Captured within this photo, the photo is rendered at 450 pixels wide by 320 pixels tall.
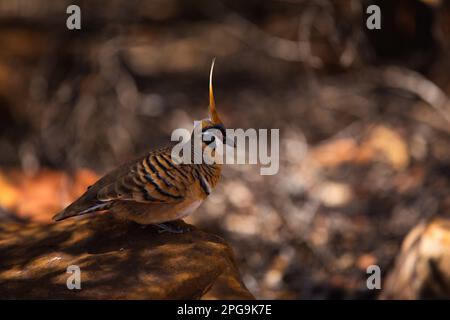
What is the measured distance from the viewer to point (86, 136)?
7.56 m

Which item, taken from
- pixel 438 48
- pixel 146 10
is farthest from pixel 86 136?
pixel 438 48

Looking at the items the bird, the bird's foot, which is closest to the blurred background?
the bird's foot

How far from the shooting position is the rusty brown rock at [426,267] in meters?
4.32

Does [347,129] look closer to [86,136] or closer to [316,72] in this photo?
[316,72]

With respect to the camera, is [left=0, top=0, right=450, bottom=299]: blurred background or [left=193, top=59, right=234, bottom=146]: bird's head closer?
[left=193, top=59, right=234, bottom=146]: bird's head

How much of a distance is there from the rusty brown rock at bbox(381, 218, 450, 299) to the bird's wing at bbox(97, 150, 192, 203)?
1.92 m

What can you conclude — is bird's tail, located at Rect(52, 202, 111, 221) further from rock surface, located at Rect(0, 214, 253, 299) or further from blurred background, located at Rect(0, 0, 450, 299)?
blurred background, located at Rect(0, 0, 450, 299)

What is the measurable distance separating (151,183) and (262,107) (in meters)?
4.76

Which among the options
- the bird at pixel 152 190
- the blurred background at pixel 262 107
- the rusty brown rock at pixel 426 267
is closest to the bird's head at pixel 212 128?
the bird at pixel 152 190

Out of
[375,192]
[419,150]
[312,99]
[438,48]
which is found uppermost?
[438,48]

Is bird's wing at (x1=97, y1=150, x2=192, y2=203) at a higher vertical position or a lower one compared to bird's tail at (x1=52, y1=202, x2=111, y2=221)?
higher

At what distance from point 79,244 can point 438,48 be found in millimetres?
5189

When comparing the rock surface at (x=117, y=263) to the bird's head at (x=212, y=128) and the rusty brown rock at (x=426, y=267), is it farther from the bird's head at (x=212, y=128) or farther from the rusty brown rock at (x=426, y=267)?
the rusty brown rock at (x=426, y=267)

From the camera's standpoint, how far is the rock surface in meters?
3.15
